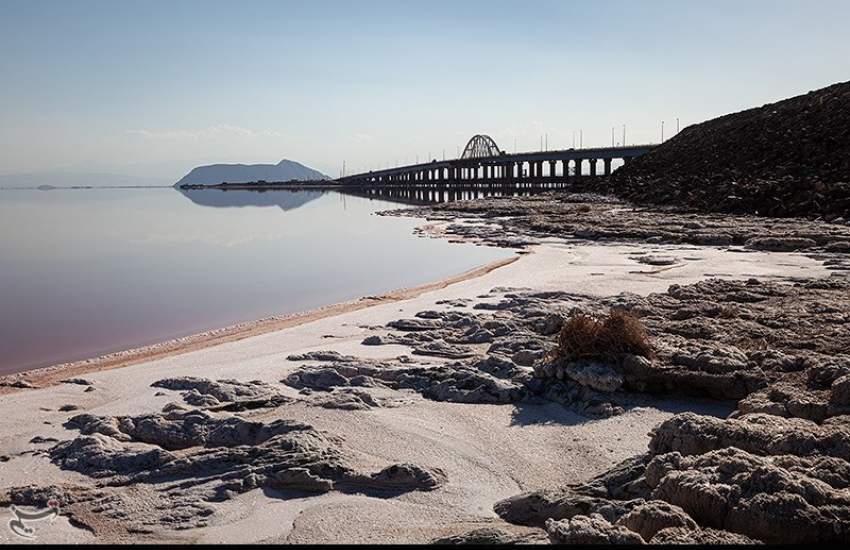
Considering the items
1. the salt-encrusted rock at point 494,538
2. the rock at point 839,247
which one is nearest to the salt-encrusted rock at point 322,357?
the salt-encrusted rock at point 494,538

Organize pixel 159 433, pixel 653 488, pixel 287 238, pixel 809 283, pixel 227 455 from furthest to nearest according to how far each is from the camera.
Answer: pixel 287 238
pixel 809 283
pixel 159 433
pixel 227 455
pixel 653 488

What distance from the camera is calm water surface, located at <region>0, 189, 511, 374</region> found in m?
14.8

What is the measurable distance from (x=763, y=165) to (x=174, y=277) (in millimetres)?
35851

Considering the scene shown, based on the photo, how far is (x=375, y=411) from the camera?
7.36 m

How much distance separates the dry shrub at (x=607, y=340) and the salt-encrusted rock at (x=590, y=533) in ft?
13.3

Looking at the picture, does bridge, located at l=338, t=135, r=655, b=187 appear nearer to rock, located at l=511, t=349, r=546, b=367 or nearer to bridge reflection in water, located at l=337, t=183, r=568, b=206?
bridge reflection in water, located at l=337, t=183, r=568, b=206

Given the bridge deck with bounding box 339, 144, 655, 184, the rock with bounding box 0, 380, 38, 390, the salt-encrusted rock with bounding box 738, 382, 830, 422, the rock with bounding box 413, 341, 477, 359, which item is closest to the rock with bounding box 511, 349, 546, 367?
the rock with bounding box 413, 341, 477, 359

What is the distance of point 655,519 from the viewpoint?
4.02 meters

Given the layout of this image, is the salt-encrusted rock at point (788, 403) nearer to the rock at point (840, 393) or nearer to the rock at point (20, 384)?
the rock at point (840, 393)

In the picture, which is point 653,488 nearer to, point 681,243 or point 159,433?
point 159,433

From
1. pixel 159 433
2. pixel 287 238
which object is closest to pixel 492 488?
pixel 159 433

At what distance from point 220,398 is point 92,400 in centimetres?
161

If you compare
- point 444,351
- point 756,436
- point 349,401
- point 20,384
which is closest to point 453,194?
point 444,351

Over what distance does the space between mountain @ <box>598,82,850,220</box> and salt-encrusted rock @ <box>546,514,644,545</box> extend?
27.1 m
